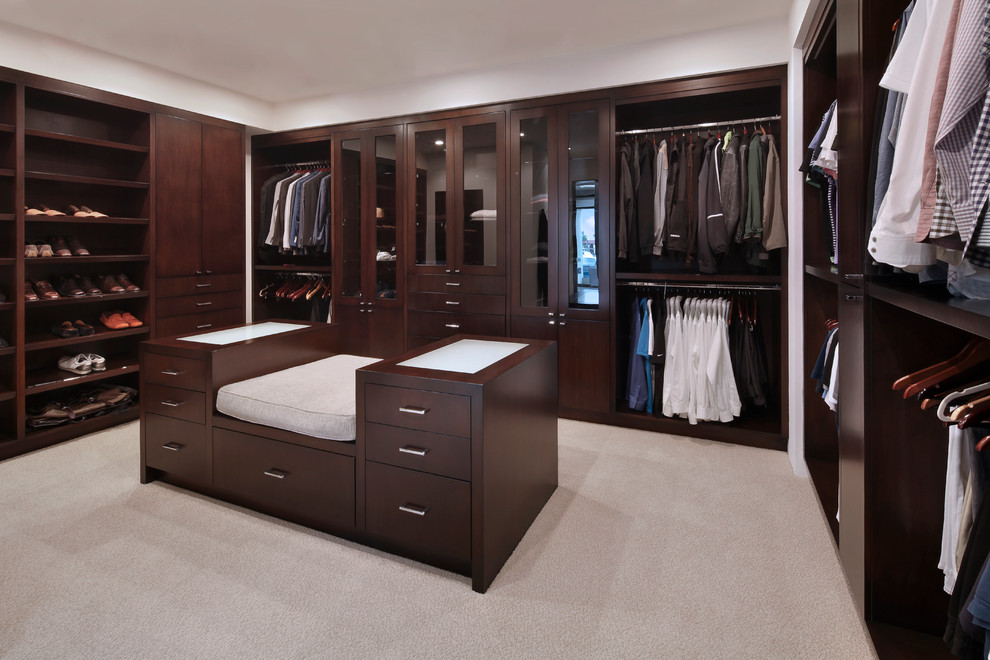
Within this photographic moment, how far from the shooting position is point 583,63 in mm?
3689

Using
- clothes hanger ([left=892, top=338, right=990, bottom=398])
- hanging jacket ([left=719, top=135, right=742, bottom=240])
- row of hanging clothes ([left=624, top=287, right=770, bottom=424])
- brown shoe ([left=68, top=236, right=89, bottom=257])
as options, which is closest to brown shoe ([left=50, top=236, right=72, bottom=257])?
brown shoe ([left=68, top=236, right=89, bottom=257])

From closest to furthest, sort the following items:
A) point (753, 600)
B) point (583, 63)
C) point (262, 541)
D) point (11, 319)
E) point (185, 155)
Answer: point (753, 600) → point (262, 541) → point (11, 319) → point (583, 63) → point (185, 155)

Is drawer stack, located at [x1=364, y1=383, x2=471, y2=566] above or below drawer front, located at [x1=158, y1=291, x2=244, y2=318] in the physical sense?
below

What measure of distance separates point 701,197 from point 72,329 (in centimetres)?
413

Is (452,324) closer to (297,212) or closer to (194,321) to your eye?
(297,212)

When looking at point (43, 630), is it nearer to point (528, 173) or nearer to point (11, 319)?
point (11, 319)

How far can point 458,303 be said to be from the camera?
165 inches

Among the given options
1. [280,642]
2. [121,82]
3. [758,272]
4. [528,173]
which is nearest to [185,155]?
[121,82]

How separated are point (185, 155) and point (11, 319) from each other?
1.66m

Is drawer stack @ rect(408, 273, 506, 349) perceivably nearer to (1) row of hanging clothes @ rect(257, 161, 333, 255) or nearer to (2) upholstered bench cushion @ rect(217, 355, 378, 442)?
(1) row of hanging clothes @ rect(257, 161, 333, 255)

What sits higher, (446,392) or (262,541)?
(446,392)

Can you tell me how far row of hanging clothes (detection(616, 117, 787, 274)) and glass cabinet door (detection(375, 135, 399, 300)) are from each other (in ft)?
5.99

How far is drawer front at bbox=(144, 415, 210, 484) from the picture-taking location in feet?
8.48

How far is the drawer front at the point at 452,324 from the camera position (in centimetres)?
408
